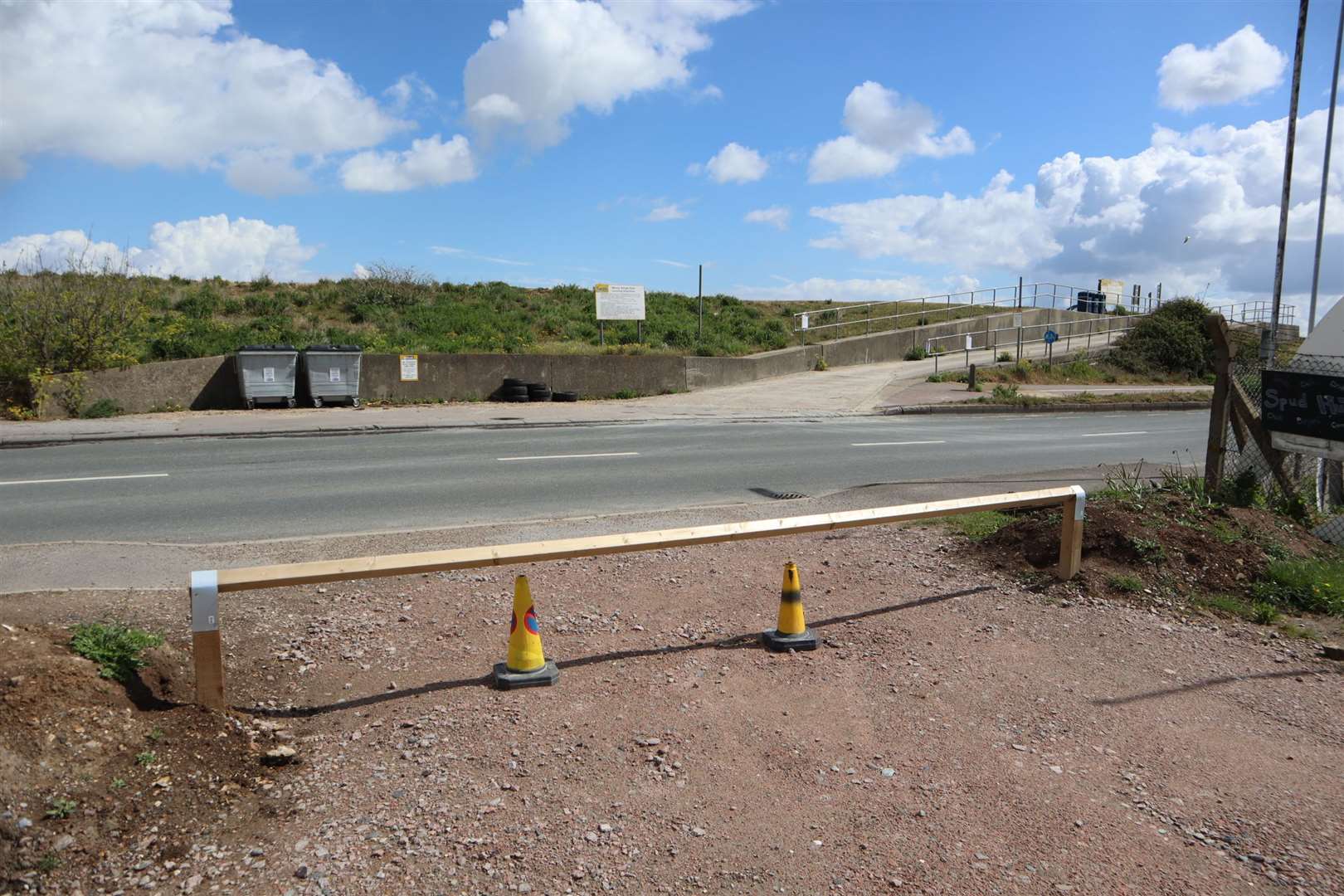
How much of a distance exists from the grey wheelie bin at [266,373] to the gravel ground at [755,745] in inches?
578

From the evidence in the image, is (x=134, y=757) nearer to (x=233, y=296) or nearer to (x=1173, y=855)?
(x=1173, y=855)

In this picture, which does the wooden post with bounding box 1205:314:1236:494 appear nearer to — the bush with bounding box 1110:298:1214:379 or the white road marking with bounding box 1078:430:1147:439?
the white road marking with bounding box 1078:430:1147:439

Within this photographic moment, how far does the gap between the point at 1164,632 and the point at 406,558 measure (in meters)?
4.61

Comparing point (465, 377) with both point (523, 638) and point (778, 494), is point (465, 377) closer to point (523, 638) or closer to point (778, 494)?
point (778, 494)

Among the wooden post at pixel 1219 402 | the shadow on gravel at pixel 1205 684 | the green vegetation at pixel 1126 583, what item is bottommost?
the shadow on gravel at pixel 1205 684

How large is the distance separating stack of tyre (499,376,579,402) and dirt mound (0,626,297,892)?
18015 mm

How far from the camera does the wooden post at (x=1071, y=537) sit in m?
6.24

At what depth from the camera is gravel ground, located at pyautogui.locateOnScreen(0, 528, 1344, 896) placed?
317 centimetres

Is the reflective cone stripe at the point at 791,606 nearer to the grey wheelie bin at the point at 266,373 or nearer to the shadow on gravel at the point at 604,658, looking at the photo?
the shadow on gravel at the point at 604,658

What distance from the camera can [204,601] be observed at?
13.0 ft

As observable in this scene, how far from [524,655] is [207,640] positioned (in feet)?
4.74

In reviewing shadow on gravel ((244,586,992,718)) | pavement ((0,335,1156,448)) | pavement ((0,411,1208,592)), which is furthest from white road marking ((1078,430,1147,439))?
shadow on gravel ((244,586,992,718))

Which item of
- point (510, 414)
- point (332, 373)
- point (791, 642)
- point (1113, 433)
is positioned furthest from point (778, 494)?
point (332, 373)

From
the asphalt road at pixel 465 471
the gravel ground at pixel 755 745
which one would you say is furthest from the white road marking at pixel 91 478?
the gravel ground at pixel 755 745
